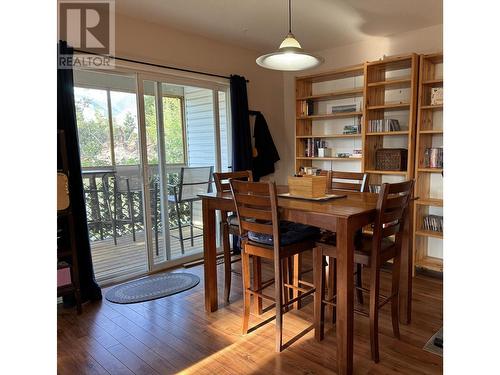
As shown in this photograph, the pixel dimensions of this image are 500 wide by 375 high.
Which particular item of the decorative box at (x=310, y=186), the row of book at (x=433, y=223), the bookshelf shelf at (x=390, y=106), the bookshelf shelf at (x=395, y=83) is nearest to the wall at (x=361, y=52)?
the bookshelf shelf at (x=395, y=83)

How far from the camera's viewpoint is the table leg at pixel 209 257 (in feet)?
8.77

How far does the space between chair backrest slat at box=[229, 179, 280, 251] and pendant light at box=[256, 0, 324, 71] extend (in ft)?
2.86

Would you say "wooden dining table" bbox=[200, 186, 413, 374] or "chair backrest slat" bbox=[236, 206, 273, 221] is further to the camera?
"chair backrest slat" bbox=[236, 206, 273, 221]

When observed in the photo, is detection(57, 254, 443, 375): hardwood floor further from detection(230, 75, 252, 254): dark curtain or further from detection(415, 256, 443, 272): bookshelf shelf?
detection(230, 75, 252, 254): dark curtain

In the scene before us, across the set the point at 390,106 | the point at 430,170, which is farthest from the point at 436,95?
the point at 430,170

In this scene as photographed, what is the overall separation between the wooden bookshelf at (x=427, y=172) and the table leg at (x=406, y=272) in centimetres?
108

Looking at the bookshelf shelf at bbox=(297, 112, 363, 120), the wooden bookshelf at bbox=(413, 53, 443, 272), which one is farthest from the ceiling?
the bookshelf shelf at bbox=(297, 112, 363, 120)

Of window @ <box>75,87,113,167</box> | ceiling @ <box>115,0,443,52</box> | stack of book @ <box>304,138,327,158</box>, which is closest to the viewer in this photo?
ceiling @ <box>115,0,443,52</box>

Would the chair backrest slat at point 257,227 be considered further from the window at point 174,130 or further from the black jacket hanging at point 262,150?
the black jacket hanging at point 262,150

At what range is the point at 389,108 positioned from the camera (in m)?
3.84

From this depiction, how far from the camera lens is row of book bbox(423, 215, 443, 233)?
349 cm

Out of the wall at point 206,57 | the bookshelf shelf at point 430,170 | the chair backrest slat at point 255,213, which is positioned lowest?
the chair backrest slat at point 255,213
